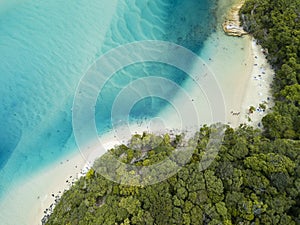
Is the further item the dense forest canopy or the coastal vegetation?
the coastal vegetation

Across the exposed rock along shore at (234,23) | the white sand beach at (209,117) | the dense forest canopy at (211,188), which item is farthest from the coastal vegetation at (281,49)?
the white sand beach at (209,117)

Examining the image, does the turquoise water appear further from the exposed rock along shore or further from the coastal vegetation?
the coastal vegetation

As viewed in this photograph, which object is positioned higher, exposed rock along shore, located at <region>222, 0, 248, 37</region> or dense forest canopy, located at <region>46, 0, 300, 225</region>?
exposed rock along shore, located at <region>222, 0, 248, 37</region>

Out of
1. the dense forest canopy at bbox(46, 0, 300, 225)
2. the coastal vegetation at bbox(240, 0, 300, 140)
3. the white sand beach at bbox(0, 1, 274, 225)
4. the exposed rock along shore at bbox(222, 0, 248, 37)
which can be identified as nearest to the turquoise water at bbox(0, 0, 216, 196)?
the white sand beach at bbox(0, 1, 274, 225)

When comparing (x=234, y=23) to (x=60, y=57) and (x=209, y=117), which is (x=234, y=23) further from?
(x=60, y=57)

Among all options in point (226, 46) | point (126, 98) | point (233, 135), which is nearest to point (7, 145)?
point (126, 98)

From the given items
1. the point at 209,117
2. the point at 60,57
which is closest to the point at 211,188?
the point at 209,117

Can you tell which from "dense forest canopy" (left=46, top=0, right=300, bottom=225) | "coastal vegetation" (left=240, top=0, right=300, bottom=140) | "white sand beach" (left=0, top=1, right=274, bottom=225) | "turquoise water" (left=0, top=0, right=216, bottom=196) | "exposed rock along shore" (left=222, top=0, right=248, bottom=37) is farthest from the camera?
"exposed rock along shore" (left=222, top=0, right=248, bottom=37)
